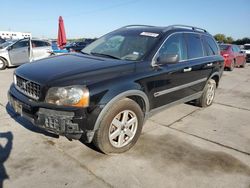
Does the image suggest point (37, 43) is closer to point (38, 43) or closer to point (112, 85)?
point (38, 43)

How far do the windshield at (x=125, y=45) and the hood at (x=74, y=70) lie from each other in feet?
1.03

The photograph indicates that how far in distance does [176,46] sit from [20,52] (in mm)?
9450

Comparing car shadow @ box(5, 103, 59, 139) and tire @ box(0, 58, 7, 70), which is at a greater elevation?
tire @ box(0, 58, 7, 70)

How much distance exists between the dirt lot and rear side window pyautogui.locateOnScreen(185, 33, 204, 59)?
1368 mm

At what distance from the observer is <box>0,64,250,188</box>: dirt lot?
2.75m

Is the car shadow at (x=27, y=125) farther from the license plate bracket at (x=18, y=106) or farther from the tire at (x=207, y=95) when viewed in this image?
the tire at (x=207, y=95)

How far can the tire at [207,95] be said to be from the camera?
5.47 metres

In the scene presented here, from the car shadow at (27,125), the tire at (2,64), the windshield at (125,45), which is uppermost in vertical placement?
the windshield at (125,45)

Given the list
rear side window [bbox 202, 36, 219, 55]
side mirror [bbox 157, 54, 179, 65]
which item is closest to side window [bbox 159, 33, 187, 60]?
side mirror [bbox 157, 54, 179, 65]

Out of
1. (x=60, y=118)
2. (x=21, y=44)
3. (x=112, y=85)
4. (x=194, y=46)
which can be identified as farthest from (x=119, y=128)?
(x=21, y=44)

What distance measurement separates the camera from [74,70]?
3043mm

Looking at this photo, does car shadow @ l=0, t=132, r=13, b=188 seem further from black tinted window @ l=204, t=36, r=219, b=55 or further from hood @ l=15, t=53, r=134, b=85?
black tinted window @ l=204, t=36, r=219, b=55

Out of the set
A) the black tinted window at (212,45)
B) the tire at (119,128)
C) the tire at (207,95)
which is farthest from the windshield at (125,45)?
the tire at (207,95)

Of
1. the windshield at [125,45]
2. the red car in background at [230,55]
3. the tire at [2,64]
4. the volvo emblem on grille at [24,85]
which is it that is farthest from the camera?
the red car in background at [230,55]
